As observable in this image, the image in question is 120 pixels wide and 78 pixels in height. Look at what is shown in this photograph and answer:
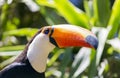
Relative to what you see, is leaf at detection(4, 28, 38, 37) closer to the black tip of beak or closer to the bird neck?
the bird neck

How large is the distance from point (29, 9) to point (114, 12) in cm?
109

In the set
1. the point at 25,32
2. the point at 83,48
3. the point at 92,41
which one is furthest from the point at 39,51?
the point at 25,32

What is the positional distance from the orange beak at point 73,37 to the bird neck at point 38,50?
1.9 inches

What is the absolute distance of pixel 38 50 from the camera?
11.0ft

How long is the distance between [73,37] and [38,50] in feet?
0.74

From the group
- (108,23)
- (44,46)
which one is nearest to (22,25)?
(108,23)

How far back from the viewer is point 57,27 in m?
3.30

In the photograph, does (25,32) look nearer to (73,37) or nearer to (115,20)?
(115,20)

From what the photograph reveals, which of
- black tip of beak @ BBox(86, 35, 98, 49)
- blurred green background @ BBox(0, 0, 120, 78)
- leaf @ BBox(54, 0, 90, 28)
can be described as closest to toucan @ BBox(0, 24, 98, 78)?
black tip of beak @ BBox(86, 35, 98, 49)

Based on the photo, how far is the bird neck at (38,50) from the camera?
3.32 metres

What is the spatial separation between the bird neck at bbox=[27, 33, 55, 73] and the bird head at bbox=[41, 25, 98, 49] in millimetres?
31

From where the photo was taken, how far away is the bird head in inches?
124

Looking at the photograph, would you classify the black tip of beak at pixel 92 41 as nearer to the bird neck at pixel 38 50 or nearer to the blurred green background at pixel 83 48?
the bird neck at pixel 38 50

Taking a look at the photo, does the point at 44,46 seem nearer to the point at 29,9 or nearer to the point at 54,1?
the point at 54,1
